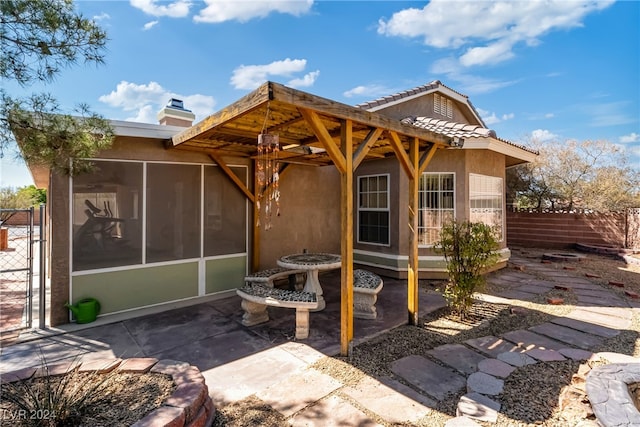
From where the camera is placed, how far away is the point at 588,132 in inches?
639

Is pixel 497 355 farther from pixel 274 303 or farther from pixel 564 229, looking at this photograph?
pixel 564 229

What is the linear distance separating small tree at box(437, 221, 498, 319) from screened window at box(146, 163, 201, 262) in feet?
16.0

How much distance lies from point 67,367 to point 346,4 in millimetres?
8512

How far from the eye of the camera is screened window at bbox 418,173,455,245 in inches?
303

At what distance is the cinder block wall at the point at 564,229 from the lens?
1157 centimetres

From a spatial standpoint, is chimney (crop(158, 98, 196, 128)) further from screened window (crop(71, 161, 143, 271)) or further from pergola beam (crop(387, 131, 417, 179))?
pergola beam (crop(387, 131, 417, 179))

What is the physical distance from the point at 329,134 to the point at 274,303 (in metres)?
2.46

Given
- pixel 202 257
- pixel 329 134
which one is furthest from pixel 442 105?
pixel 202 257

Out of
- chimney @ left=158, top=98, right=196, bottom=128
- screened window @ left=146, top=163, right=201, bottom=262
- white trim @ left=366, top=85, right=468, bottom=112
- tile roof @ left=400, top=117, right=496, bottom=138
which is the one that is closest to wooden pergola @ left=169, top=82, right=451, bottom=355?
screened window @ left=146, top=163, right=201, bottom=262

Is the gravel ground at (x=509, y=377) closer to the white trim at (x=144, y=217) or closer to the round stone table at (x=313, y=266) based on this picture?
the round stone table at (x=313, y=266)

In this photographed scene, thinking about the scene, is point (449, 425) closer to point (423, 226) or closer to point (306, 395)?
point (306, 395)

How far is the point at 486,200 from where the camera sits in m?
8.29

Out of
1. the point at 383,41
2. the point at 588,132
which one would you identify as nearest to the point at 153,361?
the point at 383,41

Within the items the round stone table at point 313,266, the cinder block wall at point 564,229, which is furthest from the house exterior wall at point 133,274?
the cinder block wall at point 564,229
